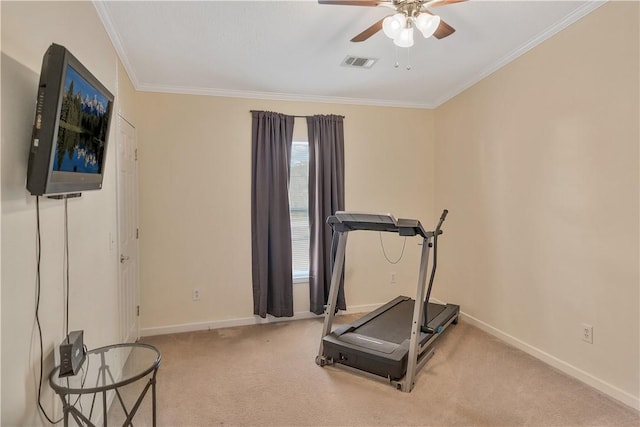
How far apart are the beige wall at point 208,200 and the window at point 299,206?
0.64 feet

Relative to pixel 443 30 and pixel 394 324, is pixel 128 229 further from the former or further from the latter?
pixel 443 30

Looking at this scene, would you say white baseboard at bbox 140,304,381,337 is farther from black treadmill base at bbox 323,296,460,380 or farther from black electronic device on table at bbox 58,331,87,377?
black electronic device on table at bbox 58,331,87,377

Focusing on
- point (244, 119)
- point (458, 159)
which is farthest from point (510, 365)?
point (244, 119)

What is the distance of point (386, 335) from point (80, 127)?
8.53 ft

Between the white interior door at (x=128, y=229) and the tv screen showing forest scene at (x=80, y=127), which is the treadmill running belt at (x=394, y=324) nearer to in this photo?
the white interior door at (x=128, y=229)

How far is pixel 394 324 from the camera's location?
3.19 metres

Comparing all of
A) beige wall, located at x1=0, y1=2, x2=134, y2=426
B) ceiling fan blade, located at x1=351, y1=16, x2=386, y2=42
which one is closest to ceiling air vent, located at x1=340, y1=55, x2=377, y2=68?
ceiling fan blade, located at x1=351, y1=16, x2=386, y2=42

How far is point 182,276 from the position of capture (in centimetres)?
359

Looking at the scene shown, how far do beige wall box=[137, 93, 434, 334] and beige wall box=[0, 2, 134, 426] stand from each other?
1528 mm

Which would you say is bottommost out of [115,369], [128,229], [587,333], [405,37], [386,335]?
[386,335]

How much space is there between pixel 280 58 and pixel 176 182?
1.65m

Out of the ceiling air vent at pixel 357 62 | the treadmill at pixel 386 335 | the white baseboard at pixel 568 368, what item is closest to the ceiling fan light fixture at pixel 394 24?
the ceiling air vent at pixel 357 62

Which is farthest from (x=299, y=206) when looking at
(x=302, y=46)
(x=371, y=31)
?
(x=371, y=31)

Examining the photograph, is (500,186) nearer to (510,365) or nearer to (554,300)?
(554,300)
